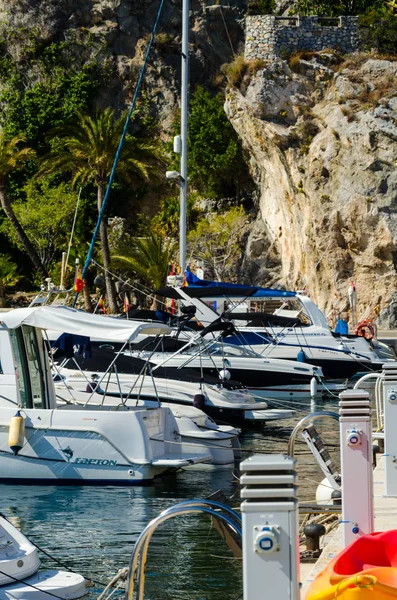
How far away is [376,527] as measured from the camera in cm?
862

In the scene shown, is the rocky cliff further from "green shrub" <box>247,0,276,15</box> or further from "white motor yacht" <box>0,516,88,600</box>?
"white motor yacht" <box>0,516,88,600</box>

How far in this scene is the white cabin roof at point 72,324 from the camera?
15.0 m

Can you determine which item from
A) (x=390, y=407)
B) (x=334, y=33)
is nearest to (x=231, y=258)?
(x=334, y=33)

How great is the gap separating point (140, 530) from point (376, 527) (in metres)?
4.31

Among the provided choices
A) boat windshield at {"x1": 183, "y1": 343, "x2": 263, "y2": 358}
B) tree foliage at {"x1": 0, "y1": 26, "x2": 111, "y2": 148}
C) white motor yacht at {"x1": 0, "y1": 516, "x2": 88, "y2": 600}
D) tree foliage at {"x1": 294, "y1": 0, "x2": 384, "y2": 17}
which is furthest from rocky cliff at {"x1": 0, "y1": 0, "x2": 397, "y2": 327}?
white motor yacht at {"x1": 0, "y1": 516, "x2": 88, "y2": 600}

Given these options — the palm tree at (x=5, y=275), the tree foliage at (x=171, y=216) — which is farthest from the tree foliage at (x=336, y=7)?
the palm tree at (x=5, y=275)

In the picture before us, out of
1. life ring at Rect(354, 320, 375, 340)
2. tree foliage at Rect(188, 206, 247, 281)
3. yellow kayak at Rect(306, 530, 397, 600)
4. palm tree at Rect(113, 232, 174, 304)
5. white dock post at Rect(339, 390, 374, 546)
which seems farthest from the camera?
tree foliage at Rect(188, 206, 247, 281)

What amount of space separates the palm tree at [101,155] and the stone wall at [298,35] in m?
6.81

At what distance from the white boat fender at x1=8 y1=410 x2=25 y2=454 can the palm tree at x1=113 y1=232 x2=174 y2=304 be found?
92.5 ft

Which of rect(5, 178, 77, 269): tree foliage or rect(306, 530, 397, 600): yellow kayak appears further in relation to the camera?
rect(5, 178, 77, 269): tree foliage

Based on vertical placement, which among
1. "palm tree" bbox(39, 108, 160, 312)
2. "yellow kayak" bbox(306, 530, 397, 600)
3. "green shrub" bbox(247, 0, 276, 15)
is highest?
"green shrub" bbox(247, 0, 276, 15)

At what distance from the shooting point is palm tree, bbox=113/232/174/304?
42.7 meters

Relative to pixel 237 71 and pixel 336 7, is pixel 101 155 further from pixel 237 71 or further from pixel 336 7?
pixel 336 7

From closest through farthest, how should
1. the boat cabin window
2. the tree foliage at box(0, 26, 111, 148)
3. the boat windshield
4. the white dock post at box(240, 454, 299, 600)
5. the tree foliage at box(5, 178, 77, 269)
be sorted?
the white dock post at box(240, 454, 299, 600)
the boat cabin window
the boat windshield
the tree foliage at box(5, 178, 77, 269)
the tree foliage at box(0, 26, 111, 148)
